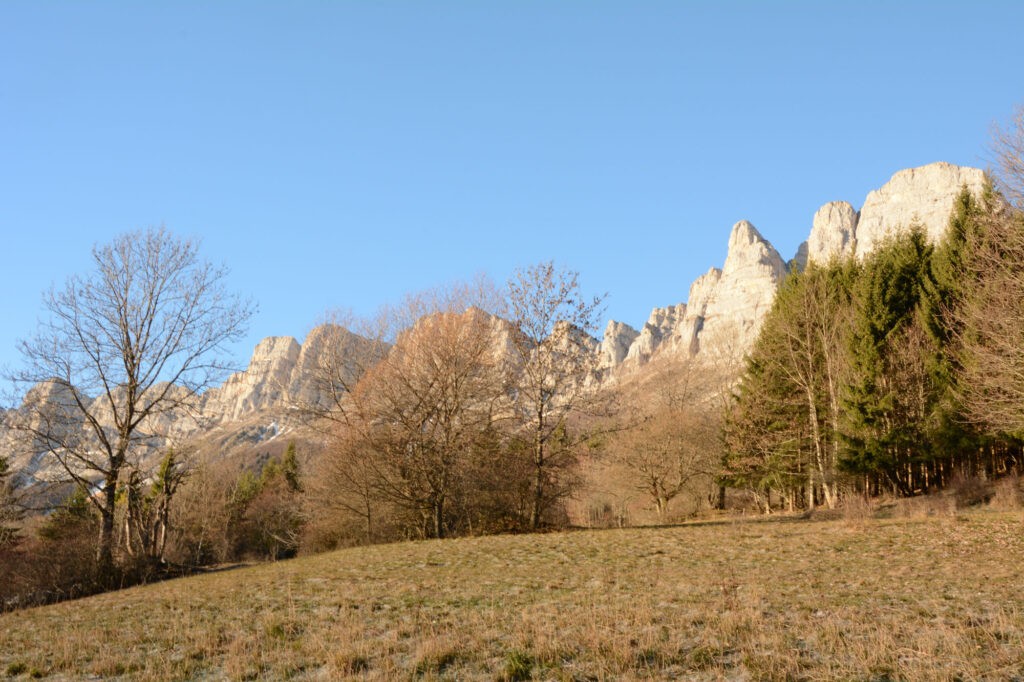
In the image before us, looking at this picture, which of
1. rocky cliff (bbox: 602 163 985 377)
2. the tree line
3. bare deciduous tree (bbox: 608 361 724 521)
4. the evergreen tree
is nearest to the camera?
the tree line

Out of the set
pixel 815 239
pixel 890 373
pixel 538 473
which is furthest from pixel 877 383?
pixel 815 239

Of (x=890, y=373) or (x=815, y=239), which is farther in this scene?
(x=815, y=239)

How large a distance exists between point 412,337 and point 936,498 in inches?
838

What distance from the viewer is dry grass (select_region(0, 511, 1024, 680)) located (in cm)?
608

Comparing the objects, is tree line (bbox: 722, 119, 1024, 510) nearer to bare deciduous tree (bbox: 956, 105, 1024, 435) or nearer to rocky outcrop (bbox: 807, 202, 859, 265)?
bare deciduous tree (bbox: 956, 105, 1024, 435)

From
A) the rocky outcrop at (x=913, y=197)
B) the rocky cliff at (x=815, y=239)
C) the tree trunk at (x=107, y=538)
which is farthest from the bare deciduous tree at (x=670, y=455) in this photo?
the rocky outcrop at (x=913, y=197)

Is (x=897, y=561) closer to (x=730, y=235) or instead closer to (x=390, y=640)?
(x=390, y=640)

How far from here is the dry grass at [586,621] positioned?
608 cm

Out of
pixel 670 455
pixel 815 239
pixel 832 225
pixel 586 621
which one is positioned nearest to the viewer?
pixel 586 621

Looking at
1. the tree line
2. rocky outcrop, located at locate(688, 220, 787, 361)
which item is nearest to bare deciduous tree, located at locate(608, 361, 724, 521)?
the tree line

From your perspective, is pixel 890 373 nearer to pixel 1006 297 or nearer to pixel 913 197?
pixel 1006 297

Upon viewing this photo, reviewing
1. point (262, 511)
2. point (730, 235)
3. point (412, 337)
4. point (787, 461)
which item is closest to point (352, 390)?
point (412, 337)

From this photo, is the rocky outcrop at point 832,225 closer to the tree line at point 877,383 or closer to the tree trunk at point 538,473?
the tree line at point 877,383

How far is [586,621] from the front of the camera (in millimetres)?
7777
